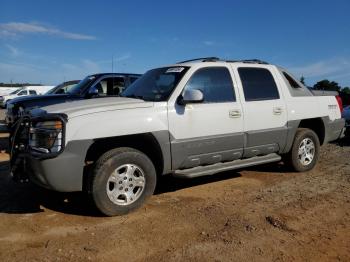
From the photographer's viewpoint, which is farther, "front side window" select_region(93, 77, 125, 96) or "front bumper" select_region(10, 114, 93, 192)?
"front side window" select_region(93, 77, 125, 96)

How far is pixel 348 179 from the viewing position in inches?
249

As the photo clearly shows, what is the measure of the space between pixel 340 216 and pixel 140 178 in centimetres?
245

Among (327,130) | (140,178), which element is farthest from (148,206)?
(327,130)

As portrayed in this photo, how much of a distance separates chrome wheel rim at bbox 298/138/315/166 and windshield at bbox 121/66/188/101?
2.73 m

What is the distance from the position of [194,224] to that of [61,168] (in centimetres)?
160

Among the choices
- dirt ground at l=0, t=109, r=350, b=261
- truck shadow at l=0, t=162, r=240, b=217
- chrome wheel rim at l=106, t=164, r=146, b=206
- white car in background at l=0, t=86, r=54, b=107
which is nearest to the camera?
dirt ground at l=0, t=109, r=350, b=261

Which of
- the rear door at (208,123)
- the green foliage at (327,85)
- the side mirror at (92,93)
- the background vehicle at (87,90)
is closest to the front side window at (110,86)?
the background vehicle at (87,90)

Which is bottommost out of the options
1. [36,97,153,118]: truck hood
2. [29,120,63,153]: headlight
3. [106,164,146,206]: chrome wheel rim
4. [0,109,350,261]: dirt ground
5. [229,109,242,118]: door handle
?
[0,109,350,261]: dirt ground

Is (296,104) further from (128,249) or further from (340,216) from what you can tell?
(128,249)

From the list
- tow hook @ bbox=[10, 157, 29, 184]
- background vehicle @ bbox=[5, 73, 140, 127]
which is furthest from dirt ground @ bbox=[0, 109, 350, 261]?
background vehicle @ bbox=[5, 73, 140, 127]

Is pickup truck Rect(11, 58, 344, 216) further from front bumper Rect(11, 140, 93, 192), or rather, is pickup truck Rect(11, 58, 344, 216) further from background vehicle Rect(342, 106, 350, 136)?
background vehicle Rect(342, 106, 350, 136)

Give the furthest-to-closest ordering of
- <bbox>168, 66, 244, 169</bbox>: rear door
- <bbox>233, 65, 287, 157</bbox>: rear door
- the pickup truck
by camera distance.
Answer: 1. <bbox>233, 65, 287, 157</bbox>: rear door
2. <bbox>168, 66, 244, 169</bbox>: rear door
3. the pickup truck

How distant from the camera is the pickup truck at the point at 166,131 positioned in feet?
14.3

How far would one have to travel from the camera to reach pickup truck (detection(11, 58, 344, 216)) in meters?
4.37
